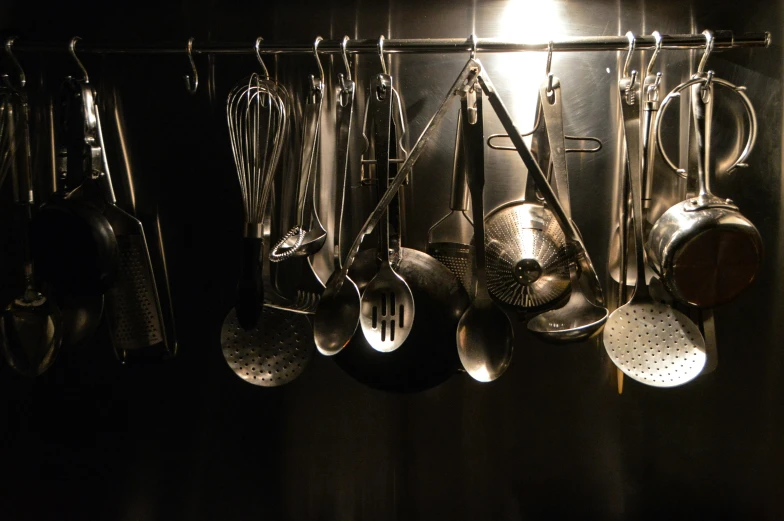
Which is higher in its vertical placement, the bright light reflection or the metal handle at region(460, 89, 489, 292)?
→ the bright light reflection

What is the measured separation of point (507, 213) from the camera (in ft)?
2.62

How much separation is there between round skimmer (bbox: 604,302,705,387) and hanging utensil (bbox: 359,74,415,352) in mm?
254

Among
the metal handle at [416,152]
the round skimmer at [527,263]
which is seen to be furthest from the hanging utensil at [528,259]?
the metal handle at [416,152]

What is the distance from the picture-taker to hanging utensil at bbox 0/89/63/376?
84cm

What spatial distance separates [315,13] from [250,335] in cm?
44

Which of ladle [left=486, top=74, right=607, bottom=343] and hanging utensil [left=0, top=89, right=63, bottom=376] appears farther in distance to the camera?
hanging utensil [left=0, top=89, right=63, bottom=376]

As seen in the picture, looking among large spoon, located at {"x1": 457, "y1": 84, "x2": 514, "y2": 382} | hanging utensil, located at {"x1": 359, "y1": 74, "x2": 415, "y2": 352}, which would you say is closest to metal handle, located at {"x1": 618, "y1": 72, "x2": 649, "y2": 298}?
large spoon, located at {"x1": 457, "y1": 84, "x2": 514, "y2": 382}

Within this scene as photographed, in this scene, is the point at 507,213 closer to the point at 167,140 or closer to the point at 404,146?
the point at 404,146

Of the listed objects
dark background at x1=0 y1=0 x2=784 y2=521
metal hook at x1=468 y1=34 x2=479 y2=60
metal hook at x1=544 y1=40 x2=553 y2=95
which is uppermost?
metal hook at x1=468 y1=34 x2=479 y2=60

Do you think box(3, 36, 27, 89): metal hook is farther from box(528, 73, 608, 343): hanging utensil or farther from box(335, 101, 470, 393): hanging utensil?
box(528, 73, 608, 343): hanging utensil

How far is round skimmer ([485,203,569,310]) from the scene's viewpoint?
30.2 inches

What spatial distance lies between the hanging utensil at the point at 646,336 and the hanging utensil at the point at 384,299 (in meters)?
0.25

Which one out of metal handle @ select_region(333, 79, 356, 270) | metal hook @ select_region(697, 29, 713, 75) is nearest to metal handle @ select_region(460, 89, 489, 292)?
metal handle @ select_region(333, 79, 356, 270)

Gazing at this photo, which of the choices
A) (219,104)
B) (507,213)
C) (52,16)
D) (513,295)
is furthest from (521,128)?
(52,16)
